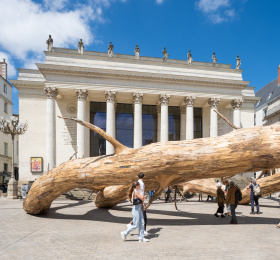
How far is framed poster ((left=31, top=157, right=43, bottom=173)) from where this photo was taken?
27.9 metres

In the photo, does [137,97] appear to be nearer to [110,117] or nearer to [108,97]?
[108,97]

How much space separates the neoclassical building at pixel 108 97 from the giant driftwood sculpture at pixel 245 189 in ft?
50.7

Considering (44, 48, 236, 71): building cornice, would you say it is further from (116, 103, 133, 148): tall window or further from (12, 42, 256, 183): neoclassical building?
(116, 103, 133, 148): tall window

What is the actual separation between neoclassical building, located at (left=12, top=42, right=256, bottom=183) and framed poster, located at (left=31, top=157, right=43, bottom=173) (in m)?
0.60

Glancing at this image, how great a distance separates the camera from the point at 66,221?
8758mm

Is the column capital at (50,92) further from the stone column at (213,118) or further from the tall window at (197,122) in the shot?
the stone column at (213,118)

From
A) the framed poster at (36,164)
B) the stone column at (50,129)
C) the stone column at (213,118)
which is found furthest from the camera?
the stone column at (213,118)

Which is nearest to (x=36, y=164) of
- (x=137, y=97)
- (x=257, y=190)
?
(x=137, y=97)

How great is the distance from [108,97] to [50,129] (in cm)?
777

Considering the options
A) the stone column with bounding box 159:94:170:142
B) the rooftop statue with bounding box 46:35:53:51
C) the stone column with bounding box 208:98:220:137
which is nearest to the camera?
the rooftop statue with bounding box 46:35:53:51

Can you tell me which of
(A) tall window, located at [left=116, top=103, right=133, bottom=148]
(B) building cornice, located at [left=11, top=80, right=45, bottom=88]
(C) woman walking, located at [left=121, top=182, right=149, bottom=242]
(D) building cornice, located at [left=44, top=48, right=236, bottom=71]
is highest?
(D) building cornice, located at [left=44, top=48, right=236, bottom=71]

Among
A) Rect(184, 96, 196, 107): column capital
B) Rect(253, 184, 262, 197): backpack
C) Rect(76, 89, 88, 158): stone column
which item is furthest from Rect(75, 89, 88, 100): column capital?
Rect(253, 184, 262, 197): backpack

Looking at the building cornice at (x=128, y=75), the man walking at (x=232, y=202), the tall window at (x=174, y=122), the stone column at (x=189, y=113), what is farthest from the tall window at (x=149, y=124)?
the man walking at (x=232, y=202)

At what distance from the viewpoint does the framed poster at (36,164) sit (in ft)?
91.6
